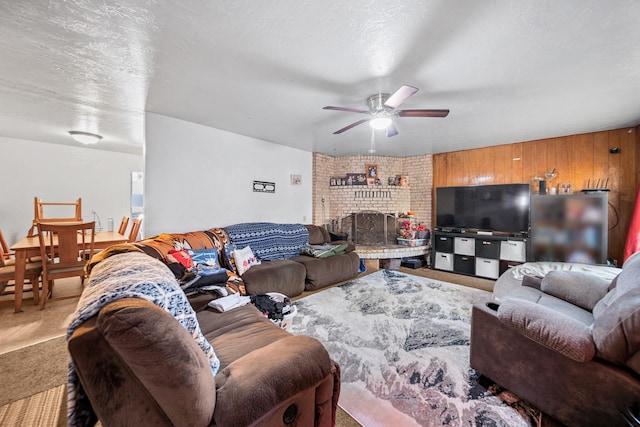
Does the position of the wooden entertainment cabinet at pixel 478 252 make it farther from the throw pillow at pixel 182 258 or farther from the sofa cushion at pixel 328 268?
the throw pillow at pixel 182 258

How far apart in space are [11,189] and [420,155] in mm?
7580

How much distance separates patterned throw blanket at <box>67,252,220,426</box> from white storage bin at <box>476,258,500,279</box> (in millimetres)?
4524

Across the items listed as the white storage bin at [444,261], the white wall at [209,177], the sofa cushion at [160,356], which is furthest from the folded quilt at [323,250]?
the sofa cushion at [160,356]

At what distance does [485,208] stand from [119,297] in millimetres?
5051

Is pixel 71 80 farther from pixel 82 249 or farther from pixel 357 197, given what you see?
pixel 357 197

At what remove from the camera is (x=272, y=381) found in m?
0.95

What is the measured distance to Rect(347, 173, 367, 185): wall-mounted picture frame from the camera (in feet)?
17.4

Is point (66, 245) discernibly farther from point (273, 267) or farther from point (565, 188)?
point (565, 188)

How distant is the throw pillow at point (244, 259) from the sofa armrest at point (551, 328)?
2.59 meters

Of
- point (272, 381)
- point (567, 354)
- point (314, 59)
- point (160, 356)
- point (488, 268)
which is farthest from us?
point (488, 268)

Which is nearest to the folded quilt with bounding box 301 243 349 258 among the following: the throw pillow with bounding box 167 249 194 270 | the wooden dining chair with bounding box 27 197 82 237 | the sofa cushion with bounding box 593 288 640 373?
the throw pillow with bounding box 167 249 194 270

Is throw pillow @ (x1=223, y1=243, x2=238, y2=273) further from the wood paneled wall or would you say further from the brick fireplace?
the wood paneled wall

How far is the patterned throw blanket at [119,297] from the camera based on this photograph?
0.79 m

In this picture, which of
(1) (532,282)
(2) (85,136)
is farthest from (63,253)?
(1) (532,282)
